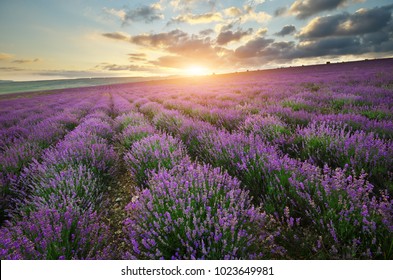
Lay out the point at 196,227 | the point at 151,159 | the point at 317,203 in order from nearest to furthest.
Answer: the point at 196,227 → the point at 317,203 → the point at 151,159

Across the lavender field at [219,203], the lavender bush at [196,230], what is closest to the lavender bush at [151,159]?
the lavender field at [219,203]

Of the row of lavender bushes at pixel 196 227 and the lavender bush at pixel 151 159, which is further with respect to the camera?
the lavender bush at pixel 151 159

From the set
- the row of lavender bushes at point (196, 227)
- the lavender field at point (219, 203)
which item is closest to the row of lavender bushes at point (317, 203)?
the lavender field at point (219, 203)

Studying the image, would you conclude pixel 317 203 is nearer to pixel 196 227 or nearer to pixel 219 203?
pixel 219 203

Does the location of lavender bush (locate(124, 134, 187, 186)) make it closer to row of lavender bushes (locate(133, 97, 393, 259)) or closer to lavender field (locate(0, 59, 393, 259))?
lavender field (locate(0, 59, 393, 259))

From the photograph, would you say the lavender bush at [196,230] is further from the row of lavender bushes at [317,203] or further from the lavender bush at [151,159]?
the lavender bush at [151,159]

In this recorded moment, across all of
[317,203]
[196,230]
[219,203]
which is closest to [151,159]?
[219,203]

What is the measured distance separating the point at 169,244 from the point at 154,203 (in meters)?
0.41

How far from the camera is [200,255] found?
58.2 inches

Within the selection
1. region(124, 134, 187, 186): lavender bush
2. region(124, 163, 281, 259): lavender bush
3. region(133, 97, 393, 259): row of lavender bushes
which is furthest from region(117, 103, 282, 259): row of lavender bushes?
region(124, 134, 187, 186): lavender bush

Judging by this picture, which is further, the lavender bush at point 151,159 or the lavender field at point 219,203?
the lavender bush at point 151,159

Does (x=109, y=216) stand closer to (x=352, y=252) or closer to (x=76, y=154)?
(x=76, y=154)

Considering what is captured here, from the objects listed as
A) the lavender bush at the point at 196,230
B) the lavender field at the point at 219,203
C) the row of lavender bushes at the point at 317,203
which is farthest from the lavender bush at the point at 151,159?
the lavender bush at the point at 196,230
